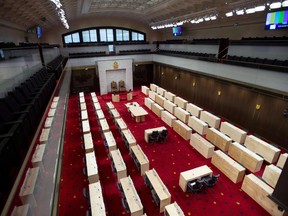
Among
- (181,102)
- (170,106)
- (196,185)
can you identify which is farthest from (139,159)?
(181,102)

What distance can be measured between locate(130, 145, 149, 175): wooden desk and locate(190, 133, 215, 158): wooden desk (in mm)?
2990

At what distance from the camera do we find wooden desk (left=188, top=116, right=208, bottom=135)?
10.1 metres

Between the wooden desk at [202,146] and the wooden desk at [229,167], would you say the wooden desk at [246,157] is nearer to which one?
the wooden desk at [229,167]

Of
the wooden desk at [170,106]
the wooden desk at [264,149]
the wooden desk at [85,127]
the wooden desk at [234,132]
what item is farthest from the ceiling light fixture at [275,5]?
the wooden desk at [85,127]

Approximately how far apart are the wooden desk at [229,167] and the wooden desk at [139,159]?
3.15 meters

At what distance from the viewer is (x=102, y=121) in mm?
11117

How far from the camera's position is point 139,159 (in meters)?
7.59

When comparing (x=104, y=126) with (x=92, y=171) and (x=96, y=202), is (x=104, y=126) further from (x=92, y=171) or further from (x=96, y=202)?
(x=96, y=202)

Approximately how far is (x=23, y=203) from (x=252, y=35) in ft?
54.3

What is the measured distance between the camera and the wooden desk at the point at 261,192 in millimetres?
5742

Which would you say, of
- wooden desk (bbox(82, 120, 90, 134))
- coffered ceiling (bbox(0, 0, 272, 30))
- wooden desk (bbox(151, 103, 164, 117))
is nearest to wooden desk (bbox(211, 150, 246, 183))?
wooden desk (bbox(151, 103, 164, 117))

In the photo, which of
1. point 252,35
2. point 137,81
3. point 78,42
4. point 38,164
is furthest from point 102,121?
point 78,42

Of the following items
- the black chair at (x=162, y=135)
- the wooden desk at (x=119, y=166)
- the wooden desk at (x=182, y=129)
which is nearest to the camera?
the wooden desk at (x=119, y=166)

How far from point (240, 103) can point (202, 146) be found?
4591 mm
